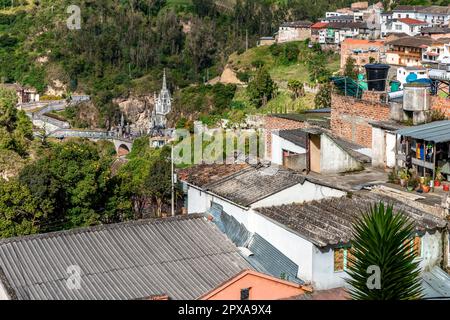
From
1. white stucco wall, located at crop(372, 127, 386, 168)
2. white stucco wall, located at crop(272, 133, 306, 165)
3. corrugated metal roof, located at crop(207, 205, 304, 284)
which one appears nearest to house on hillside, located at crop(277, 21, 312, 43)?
white stucco wall, located at crop(272, 133, 306, 165)

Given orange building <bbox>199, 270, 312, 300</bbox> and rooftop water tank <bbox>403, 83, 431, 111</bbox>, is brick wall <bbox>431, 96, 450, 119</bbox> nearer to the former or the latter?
rooftop water tank <bbox>403, 83, 431, 111</bbox>

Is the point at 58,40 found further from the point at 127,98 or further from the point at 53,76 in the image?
the point at 127,98

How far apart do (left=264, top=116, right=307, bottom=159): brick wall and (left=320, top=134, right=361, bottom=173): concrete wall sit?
3.63 metres

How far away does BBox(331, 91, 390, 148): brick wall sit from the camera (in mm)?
14883

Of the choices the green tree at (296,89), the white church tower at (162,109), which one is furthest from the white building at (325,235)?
the white church tower at (162,109)

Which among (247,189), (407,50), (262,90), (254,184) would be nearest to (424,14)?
(407,50)

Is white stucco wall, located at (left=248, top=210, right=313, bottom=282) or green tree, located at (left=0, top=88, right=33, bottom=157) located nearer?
white stucco wall, located at (left=248, top=210, right=313, bottom=282)

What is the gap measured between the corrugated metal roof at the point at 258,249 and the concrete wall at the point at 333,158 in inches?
97.8

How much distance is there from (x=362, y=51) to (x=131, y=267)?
150 ft

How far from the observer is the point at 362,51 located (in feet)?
174

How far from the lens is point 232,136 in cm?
3331

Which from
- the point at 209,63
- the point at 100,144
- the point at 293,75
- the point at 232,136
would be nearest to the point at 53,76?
the point at 209,63

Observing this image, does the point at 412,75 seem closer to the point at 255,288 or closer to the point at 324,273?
the point at 324,273

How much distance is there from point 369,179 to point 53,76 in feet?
231
